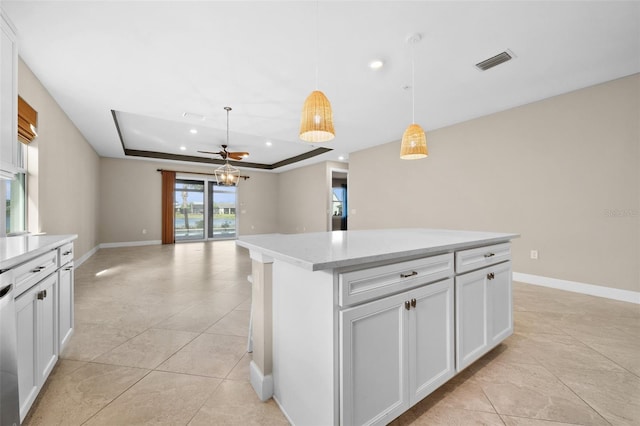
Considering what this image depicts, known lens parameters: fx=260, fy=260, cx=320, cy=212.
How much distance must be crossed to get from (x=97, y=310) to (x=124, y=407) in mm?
1803

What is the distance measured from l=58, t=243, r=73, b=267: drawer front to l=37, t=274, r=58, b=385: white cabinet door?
14cm

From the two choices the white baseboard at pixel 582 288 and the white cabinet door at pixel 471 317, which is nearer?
the white cabinet door at pixel 471 317

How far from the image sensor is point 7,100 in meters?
1.85

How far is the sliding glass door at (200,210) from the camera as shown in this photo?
859 cm

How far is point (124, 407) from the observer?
1410 millimetres

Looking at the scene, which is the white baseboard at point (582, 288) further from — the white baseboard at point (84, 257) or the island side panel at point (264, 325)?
the white baseboard at point (84, 257)

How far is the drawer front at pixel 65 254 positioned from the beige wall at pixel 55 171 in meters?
1.71

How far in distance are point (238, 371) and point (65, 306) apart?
1.35 meters

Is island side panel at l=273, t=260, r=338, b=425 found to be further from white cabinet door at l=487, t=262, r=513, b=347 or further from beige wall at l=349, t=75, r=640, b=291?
beige wall at l=349, t=75, r=640, b=291

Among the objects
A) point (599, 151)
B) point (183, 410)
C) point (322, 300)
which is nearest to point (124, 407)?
point (183, 410)

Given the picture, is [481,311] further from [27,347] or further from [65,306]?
[65,306]

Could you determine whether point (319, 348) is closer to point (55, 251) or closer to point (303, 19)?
point (55, 251)

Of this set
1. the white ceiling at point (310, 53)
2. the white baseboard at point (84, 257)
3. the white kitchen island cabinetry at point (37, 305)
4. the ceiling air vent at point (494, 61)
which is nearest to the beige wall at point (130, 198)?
the white baseboard at point (84, 257)

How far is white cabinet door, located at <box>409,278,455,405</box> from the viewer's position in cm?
128
